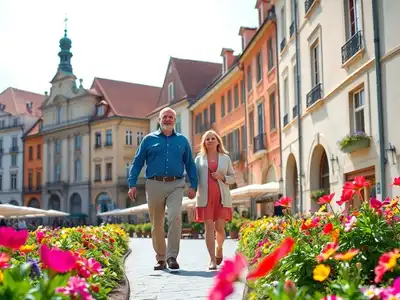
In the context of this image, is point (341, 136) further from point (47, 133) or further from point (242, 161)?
point (47, 133)

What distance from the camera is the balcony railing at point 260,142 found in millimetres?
28250

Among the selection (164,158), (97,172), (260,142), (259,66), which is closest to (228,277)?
(164,158)

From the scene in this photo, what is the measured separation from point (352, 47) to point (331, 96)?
237 cm

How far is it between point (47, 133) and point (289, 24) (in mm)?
46367

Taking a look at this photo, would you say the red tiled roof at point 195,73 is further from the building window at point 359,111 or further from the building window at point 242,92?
the building window at point 359,111

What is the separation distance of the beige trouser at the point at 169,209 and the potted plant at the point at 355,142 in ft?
24.8

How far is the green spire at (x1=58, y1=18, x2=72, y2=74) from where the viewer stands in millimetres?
64750

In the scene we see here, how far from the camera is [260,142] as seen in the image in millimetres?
28609

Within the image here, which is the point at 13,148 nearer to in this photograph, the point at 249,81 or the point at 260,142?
the point at 249,81

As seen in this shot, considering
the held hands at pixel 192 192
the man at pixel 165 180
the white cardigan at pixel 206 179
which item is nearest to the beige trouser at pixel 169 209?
the man at pixel 165 180

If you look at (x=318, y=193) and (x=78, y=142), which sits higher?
(x=78, y=142)

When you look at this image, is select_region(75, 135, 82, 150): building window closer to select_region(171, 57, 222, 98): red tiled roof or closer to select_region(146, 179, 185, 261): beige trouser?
select_region(171, 57, 222, 98): red tiled roof

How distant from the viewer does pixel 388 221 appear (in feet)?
15.0

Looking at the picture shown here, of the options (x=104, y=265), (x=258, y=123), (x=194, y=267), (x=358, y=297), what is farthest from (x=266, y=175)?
(x=358, y=297)
